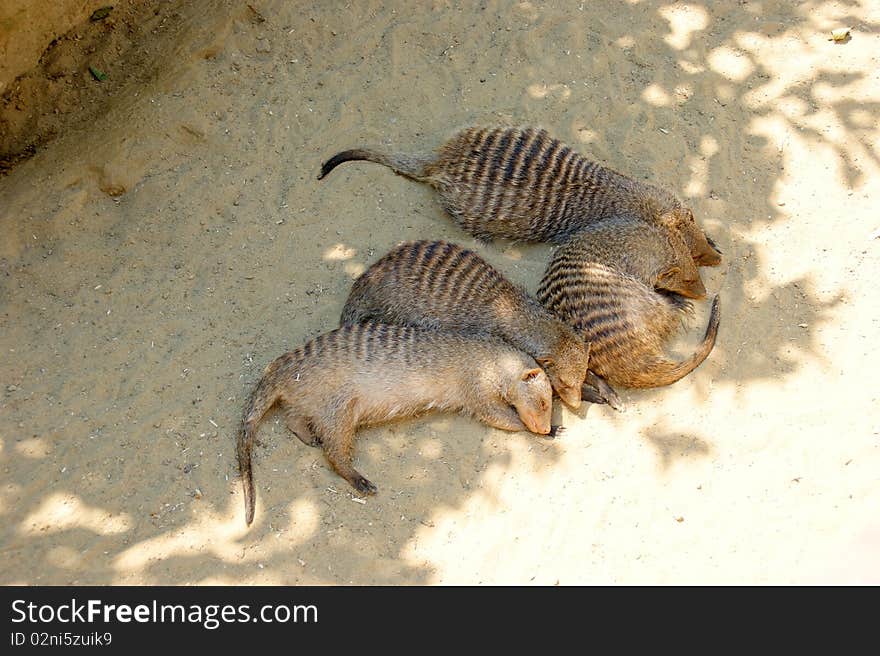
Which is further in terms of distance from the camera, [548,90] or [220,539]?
[548,90]

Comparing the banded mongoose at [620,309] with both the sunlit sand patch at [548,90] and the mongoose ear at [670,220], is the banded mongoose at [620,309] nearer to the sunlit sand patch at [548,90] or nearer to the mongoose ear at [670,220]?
the mongoose ear at [670,220]

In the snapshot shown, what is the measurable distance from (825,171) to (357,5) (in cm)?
234

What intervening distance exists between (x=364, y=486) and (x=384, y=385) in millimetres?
347

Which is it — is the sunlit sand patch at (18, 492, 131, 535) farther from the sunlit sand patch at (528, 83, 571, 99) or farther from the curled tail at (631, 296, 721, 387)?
the sunlit sand patch at (528, 83, 571, 99)

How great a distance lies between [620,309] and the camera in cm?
292

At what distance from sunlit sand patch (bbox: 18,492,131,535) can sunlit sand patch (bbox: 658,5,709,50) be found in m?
3.24

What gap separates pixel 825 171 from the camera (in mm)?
3531

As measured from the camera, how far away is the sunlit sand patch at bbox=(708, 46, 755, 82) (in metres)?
3.92

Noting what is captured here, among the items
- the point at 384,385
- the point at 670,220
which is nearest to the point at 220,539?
the point at 384,385

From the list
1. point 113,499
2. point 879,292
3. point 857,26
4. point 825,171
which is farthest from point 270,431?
point 857,26

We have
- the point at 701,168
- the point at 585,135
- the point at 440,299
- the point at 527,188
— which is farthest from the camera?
the point at 585,135

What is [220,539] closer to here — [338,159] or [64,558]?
[64,558]

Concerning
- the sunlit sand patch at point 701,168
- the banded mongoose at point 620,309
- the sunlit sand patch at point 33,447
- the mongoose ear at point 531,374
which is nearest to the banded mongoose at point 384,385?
the mongoose ear at point 531,374
